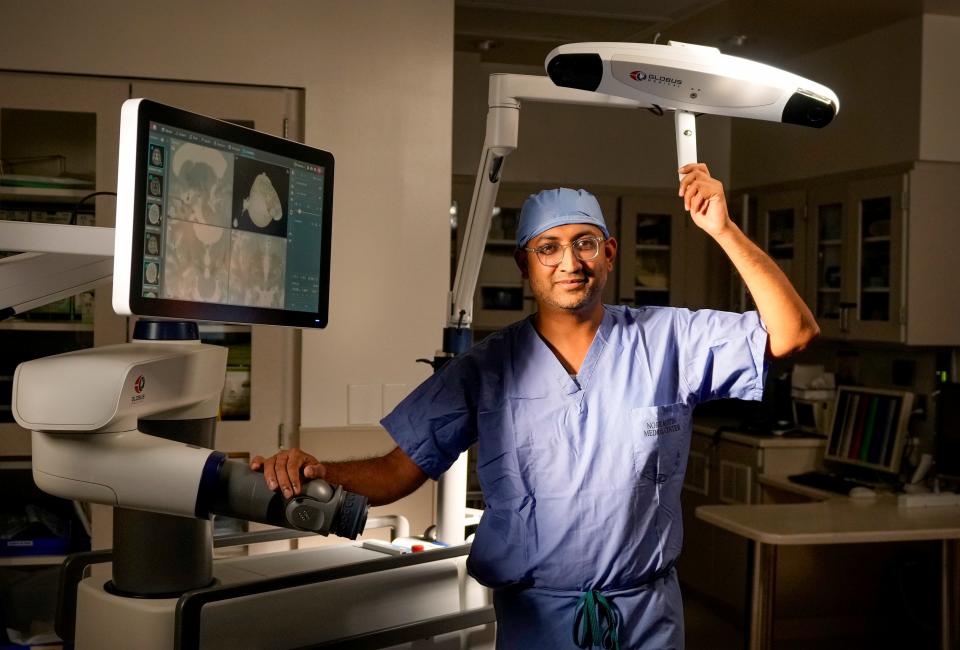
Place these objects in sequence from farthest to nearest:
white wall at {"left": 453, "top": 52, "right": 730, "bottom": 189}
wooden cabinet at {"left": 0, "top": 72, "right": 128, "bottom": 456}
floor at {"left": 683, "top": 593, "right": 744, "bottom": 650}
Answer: white wall at {"left": 453, "top": 52, "right": 730, "bottom": 189}, floor at {"left": 683, "top": 593, "right": 744, "bottom": 650}, wooden cabinet at {"left": 0, "top": 72, "right": 128, "bottom": 456}

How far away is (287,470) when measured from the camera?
4.21 feet

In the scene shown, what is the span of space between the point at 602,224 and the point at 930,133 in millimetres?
2546

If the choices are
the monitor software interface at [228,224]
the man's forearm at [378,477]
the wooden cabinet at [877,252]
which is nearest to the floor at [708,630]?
the wooden cabinet at [877,252]

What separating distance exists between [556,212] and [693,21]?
8.78 ft

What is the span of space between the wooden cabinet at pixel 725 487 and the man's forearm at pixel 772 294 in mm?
2588

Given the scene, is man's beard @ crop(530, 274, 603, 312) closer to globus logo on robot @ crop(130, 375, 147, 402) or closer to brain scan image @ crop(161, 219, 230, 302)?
brain scan image @ crop(161, 219, 230, 302)

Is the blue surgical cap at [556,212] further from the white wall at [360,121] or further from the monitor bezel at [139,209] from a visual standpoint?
the white wall at [360,121]

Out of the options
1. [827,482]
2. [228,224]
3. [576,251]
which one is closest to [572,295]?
[576,251]

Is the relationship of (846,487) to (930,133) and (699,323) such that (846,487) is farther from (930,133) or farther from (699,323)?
(699,323)

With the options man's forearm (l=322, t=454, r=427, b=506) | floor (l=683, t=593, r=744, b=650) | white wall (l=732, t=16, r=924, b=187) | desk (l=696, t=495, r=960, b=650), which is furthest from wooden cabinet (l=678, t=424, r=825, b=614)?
man's forearm (l=322, t=454, r=427, b=506)

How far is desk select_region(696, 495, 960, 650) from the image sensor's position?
3.01 metres

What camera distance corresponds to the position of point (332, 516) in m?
1.24

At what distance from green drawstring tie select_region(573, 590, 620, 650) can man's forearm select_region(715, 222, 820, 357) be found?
496 mm

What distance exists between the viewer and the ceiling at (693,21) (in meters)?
3.78
